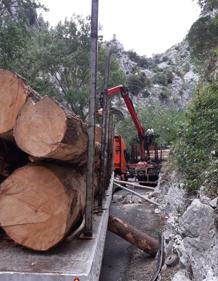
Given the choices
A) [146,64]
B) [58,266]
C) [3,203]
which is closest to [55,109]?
[3,203]

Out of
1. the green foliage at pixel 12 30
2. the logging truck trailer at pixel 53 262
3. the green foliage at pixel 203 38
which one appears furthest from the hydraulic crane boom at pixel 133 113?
the logging truck trailer at pixel 53 262

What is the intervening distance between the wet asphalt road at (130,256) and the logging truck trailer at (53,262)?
78.0 inches

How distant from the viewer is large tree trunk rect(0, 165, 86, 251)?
3205mm

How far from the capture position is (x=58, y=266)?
115 inches

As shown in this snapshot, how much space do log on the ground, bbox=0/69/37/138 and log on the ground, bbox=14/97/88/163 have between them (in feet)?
0.25

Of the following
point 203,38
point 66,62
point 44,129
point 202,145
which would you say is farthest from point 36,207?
point 66,62

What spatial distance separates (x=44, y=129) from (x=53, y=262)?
3.49 feet

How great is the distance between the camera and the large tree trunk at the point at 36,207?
3205 mm

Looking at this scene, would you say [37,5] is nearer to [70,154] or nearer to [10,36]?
[10,36]

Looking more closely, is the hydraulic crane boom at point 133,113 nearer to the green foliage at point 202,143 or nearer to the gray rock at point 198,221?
the green foliage at point 202,143

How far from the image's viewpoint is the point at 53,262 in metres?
3.02

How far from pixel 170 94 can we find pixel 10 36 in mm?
39358

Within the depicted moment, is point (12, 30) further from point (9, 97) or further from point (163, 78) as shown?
point (163, 78)

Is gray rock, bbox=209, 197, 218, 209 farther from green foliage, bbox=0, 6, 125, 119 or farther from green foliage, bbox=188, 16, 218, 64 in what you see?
green foliage, bbox=0, 6, 125, 119
